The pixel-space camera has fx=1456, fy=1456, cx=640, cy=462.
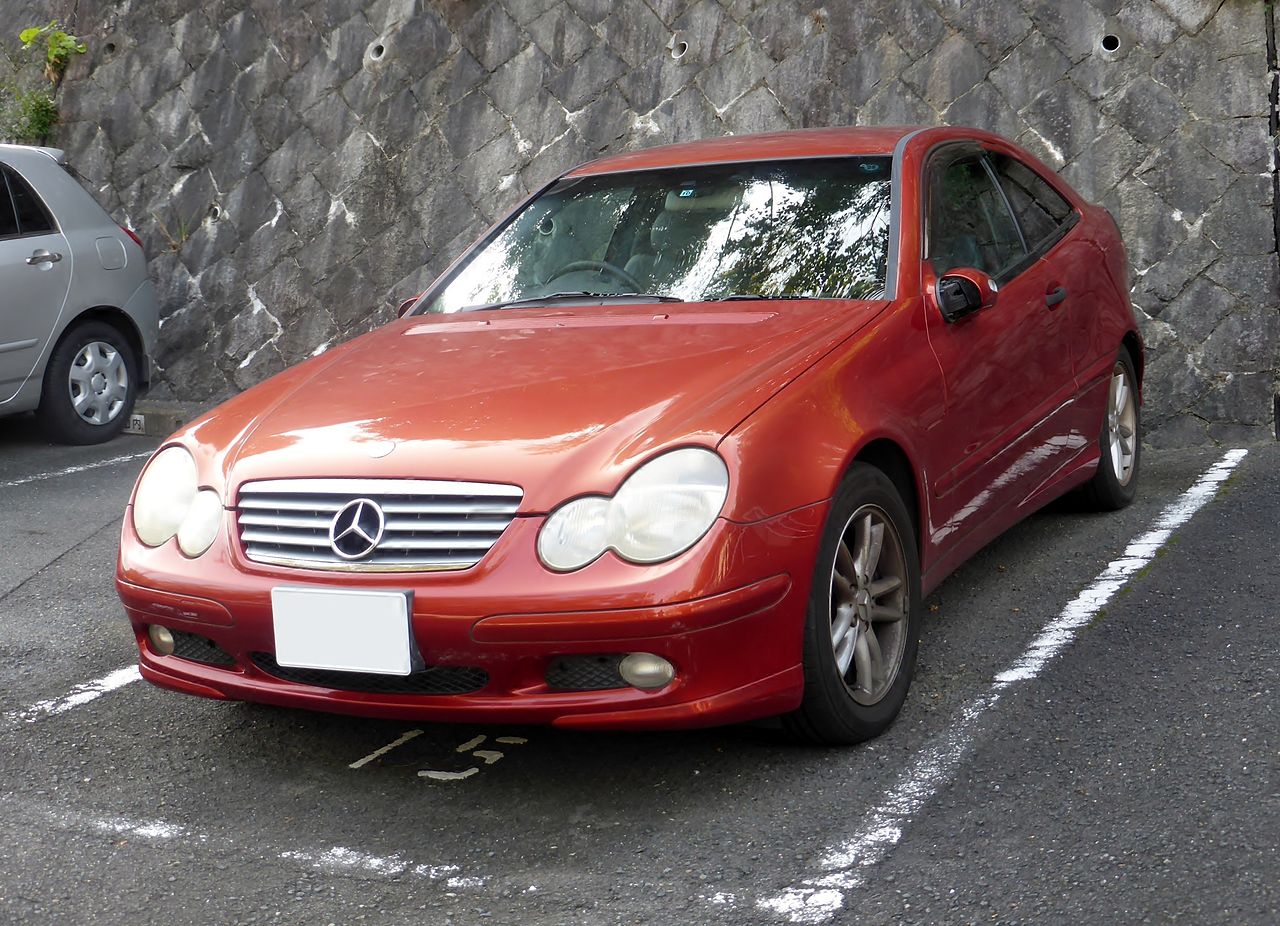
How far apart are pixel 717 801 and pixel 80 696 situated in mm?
1952

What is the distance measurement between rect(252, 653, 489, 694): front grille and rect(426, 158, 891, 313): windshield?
1.40 meters

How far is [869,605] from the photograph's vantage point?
11.1ft

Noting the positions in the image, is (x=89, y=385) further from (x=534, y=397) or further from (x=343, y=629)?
(x=343, y=629)

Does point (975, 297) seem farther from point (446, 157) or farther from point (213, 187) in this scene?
point (213, 187)

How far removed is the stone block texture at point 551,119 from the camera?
22.5 ft

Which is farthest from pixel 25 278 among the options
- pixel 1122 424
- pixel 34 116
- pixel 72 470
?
pixel 1122 424

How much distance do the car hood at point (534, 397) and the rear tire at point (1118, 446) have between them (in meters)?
1.76

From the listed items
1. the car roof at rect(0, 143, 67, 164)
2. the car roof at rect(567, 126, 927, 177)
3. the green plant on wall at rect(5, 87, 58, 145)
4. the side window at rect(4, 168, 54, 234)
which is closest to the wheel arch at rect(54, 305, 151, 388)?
the side window at rect(4, 168, 54, 234)

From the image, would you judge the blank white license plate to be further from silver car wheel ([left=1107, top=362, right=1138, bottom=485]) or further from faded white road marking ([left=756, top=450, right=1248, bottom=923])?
silver car wheel ([left=1107, top=362, right=1138, bottom=485])

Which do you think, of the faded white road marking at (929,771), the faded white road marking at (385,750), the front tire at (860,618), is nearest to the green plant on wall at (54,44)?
the faded white road marking at (385,750)

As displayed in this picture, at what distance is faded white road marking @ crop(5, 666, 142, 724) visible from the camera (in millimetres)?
3902

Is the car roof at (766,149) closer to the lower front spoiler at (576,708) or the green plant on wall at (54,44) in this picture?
the lower front spoiler at (576,708)

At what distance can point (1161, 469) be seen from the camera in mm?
6172

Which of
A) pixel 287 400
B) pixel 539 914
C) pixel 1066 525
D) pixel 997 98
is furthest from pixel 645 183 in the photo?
pixel 997 98
